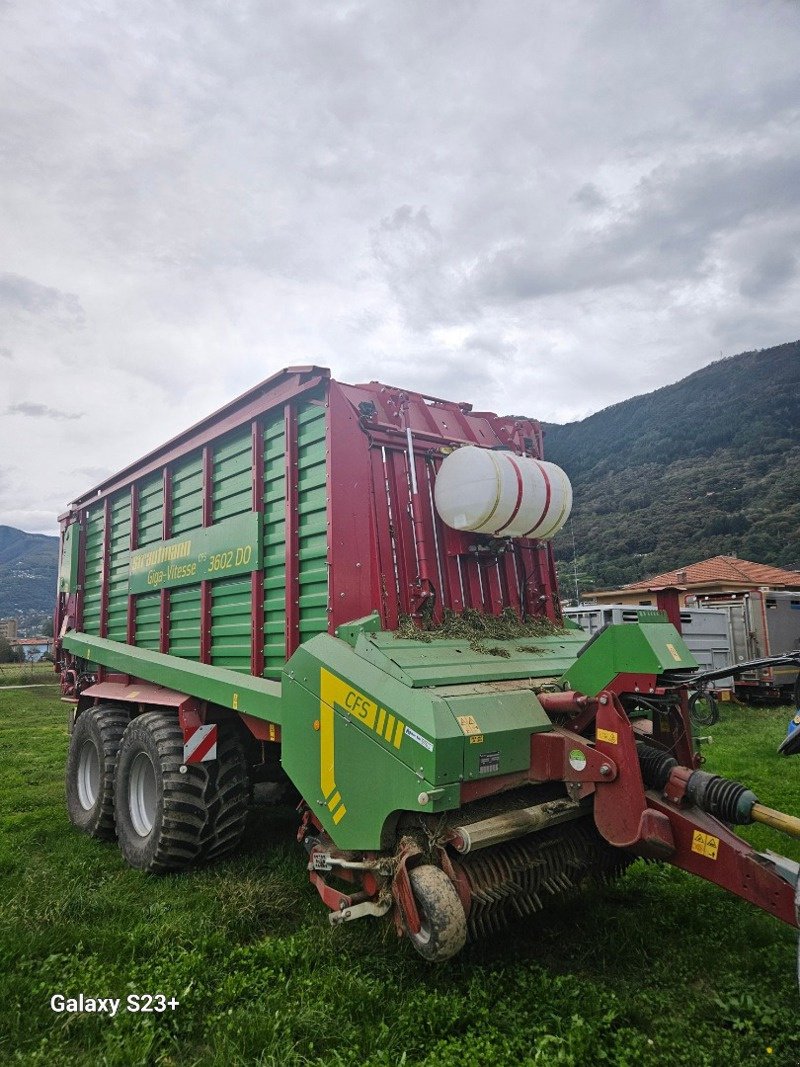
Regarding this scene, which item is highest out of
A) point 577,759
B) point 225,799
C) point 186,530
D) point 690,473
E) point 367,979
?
point 690,473

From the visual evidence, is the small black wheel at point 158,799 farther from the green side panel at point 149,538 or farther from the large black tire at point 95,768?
the green side panel at point 149,538

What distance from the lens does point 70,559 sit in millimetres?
7836

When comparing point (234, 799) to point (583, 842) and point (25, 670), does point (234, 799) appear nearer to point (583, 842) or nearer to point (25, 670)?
point (583, 842)

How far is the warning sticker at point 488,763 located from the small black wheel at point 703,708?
42.9 inches

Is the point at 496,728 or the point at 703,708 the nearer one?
the point at 496,728

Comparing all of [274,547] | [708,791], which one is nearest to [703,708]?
[708,791]

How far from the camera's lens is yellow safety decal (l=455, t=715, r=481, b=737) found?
296 cm

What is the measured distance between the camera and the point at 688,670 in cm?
312

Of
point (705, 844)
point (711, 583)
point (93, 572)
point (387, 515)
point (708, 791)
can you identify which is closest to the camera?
point (705, 844)

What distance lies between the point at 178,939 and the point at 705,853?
261 centimetres

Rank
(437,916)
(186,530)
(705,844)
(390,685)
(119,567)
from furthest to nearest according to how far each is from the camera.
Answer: (119,567), (186,530), (390,685), (705,844), (437,916)

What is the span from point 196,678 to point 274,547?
3.84 ft

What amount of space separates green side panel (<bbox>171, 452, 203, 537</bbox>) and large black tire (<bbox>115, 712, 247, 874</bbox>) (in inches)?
60.4

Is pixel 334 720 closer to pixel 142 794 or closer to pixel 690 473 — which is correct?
pixel 142 794
